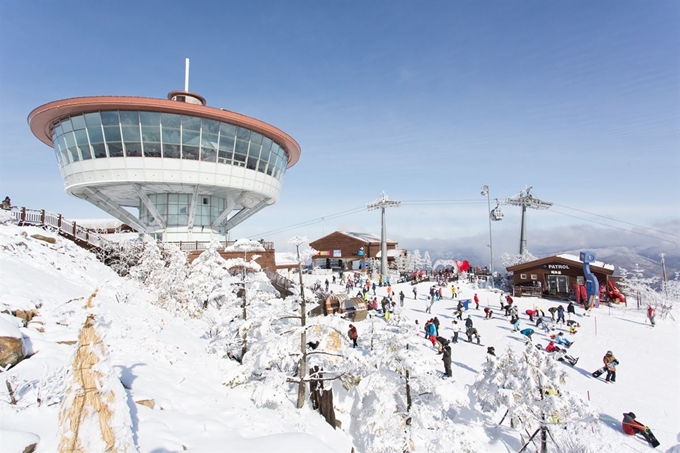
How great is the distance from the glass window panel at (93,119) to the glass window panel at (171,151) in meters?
4.59

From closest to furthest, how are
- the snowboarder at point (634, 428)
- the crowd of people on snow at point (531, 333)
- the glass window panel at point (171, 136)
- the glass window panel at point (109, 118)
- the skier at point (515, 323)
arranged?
the snowboarder at point (634, 428) < the crowd of people on snow at point (531, 333) < the skier at point (515, 323) < the glass window panel at point (109, 118) < the glass window panel at point (171, 136)

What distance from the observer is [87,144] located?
25266mm

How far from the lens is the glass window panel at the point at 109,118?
2464 cm

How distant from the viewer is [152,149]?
84.1 ft

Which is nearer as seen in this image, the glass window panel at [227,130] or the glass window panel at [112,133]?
the glass window panel at [112,133]

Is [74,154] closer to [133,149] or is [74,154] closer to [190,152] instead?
[133,149]

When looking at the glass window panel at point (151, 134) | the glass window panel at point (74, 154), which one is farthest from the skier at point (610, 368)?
the glass window panel at point (74, 154)

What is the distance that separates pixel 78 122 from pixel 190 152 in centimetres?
797

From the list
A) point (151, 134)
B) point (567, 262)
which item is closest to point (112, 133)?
point (151, 134)

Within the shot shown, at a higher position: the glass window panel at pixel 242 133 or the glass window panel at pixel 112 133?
the glass window panel at pixel 242 133

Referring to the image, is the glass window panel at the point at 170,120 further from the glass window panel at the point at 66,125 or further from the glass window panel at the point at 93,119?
the glass window panel at the point at 66,125

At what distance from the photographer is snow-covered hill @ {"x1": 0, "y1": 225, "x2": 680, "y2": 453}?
5.62m

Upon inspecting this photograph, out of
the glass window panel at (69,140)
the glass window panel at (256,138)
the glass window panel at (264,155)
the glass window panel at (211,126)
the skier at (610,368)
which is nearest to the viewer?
the skier at (610,368)

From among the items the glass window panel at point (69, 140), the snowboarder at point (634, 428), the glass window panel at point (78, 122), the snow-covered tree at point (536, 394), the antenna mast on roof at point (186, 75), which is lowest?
the snowboarder at point (634, 428)
